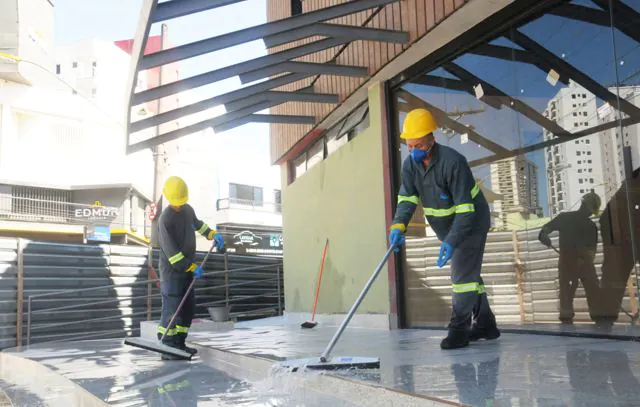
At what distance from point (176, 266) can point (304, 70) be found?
10.8ft

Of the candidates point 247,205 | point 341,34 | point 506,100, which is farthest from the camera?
point 247,205

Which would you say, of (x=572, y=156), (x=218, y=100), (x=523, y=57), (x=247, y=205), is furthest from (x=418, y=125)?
(x=247, y=205)

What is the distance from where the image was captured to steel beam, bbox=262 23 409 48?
659 cm

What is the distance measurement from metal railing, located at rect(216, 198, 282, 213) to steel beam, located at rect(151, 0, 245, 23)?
1415 inches

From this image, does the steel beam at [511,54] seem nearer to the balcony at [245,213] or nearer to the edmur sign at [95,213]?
the edmur sign at [95,213]

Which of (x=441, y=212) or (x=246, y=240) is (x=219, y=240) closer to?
(x=441, y=212)

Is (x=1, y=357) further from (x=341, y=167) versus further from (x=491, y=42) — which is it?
(x=491, y=42)

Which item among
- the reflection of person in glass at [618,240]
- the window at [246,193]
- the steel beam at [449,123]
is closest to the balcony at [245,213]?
the window at [246,193]

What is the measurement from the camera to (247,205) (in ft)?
141

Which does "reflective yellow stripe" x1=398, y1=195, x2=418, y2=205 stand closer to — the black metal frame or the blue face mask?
the blue face mask

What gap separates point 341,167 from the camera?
30.7ft

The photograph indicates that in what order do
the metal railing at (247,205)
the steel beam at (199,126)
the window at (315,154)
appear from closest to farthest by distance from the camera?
the steel beam at (199,126) < the window at (315,154) < the metal railing at (247,205)

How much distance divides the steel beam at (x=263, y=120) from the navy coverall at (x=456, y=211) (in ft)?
18.5

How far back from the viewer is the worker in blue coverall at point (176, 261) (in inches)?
228
